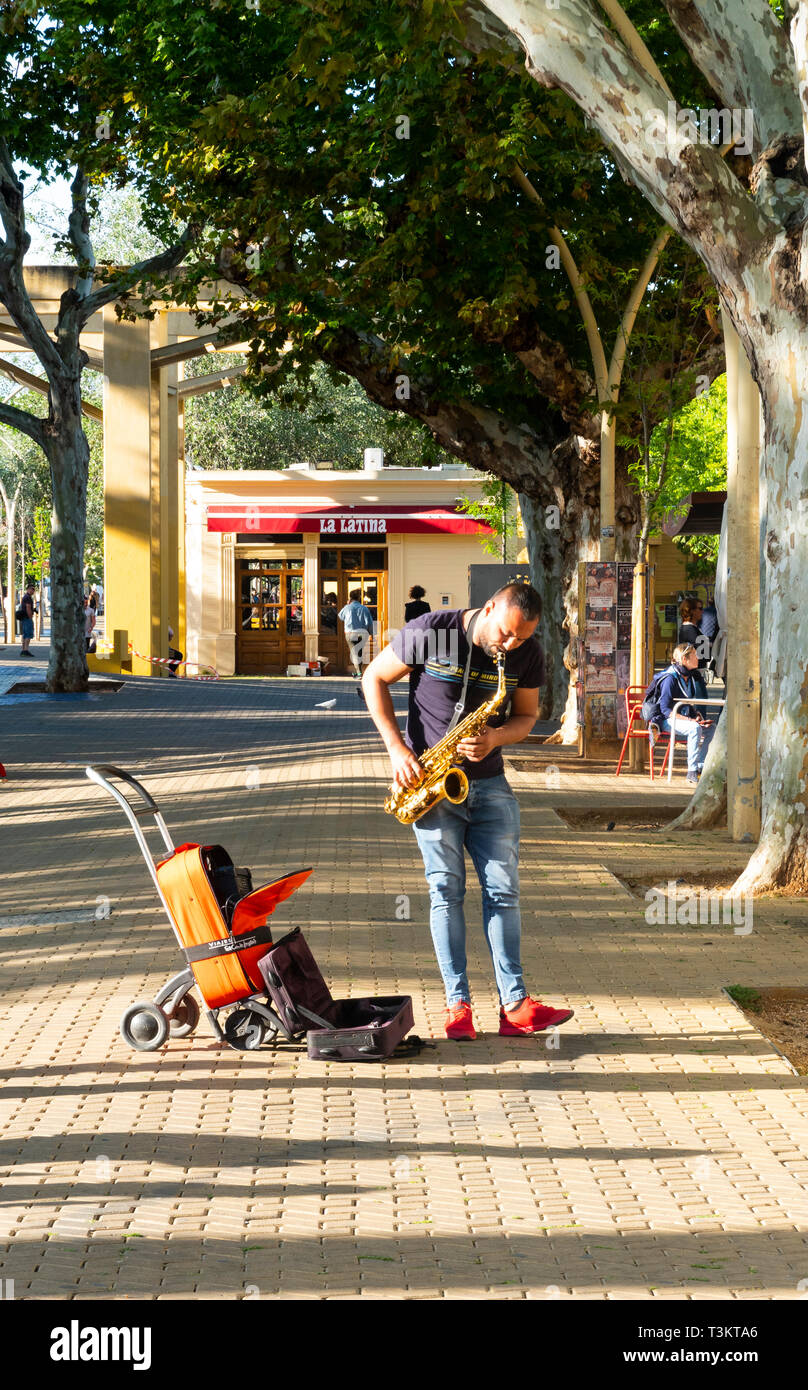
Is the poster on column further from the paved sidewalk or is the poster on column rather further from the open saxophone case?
the open saxophone case

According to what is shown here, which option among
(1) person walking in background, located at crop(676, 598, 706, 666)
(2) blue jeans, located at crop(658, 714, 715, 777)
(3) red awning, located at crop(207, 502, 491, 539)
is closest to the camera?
(2) blue jeans, located at crop(658, 714, 715, 777)

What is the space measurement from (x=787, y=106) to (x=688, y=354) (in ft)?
33.6

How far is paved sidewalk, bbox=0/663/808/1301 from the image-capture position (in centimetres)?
405

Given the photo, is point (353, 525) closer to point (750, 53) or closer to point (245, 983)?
point (750, 53)

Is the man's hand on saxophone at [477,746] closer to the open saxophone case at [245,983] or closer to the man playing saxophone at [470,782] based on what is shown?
the man playing saxophone at [470,782]

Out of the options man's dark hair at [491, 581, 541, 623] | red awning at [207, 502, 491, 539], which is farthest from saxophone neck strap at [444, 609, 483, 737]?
red awning at [207, 502, 491, 539]

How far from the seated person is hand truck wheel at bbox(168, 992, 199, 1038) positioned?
31.5ft

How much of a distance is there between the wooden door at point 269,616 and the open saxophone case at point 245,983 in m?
37.2

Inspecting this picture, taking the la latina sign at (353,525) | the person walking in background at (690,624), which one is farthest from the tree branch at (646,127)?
the la latina sign at (353,525)

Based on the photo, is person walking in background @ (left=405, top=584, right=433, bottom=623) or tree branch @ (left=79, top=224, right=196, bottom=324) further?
tree branch @ (left=79, top=224, right=196, bottom=324)

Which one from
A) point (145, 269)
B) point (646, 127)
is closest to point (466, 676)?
point (646, 127)

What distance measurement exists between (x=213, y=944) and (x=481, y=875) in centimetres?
107

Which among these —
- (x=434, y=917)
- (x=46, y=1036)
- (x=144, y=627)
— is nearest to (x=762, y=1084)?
(x=434, y=917)

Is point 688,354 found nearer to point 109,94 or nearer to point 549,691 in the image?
point 549,691
